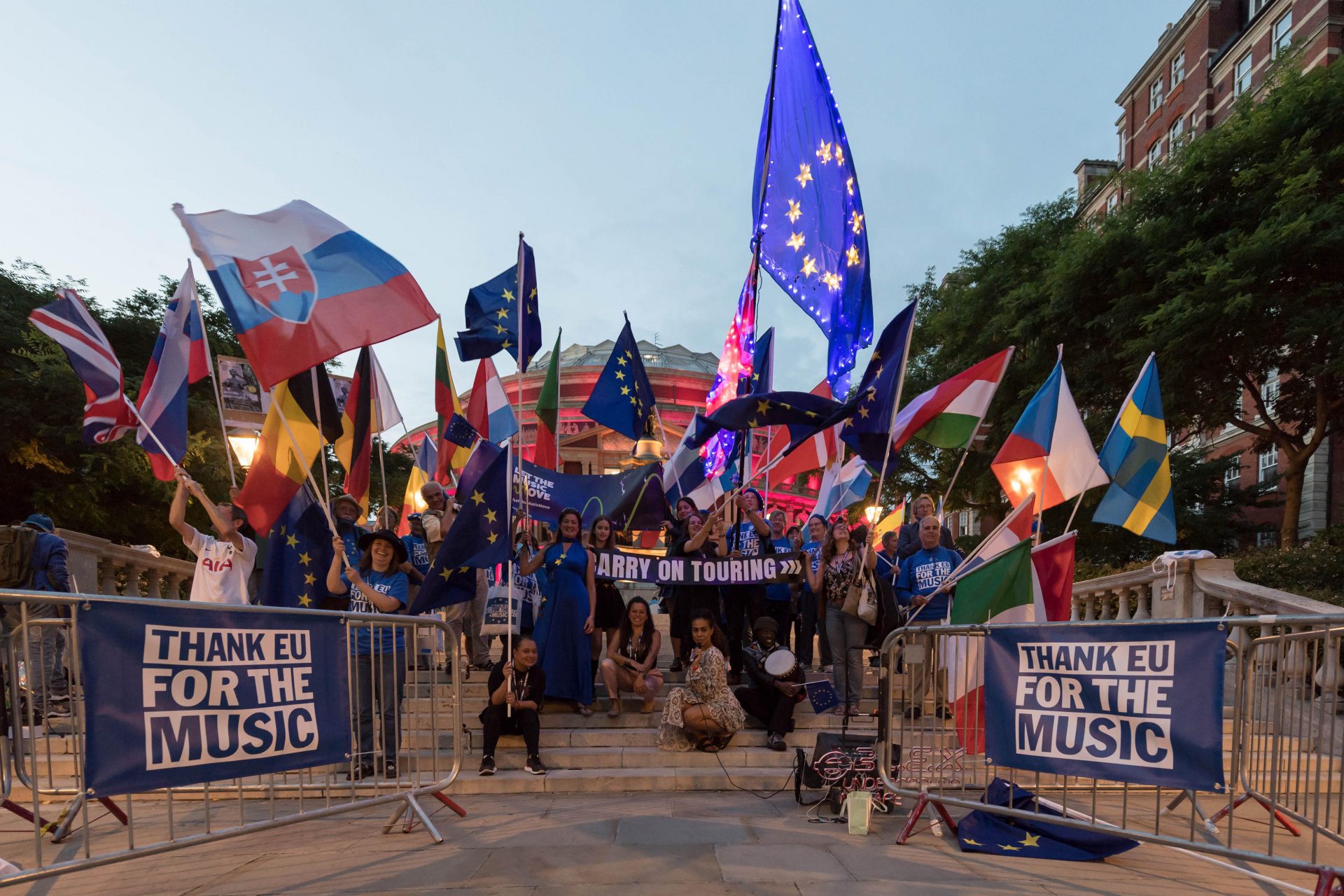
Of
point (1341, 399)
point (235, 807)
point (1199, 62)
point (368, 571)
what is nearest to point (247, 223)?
point (368, 571)

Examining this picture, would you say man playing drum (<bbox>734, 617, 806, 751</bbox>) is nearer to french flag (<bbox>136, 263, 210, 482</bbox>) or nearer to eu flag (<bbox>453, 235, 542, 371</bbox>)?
eu flag (<bbox>453, 235, 542, 371</bbox>)

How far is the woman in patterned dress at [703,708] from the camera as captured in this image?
23.4 feet

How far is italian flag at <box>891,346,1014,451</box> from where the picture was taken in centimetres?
869

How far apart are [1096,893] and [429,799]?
14.4ft

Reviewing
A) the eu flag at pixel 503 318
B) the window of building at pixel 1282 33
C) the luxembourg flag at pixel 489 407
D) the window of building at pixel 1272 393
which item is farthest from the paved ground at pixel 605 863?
the window of building at pixel 1282 33

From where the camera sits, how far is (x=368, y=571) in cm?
699

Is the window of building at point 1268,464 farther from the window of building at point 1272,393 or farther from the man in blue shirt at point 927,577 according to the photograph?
the man in blue shirt at point 927,577

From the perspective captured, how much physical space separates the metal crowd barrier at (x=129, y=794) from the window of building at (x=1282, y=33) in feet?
115

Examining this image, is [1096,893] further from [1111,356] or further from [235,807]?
[1111,356]

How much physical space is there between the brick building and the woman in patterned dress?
16.9 meters

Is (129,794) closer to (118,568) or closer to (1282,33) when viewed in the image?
(118,568)

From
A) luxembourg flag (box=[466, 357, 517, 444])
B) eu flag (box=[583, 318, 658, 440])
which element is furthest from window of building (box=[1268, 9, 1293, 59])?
luxembourg flag (box=[466, 357, 517, 444])

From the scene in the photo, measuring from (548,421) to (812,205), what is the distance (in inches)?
176

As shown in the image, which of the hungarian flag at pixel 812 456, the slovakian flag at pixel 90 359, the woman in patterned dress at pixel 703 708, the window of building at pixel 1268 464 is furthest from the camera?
the window of building at pixel 1268 464
